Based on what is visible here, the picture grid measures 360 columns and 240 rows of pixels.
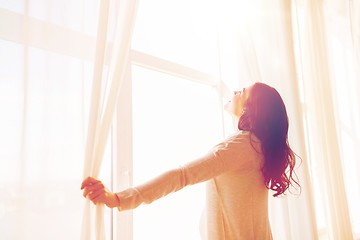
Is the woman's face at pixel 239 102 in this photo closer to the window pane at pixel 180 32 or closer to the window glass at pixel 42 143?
the window pane at pixel 180 32

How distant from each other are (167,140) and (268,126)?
638mm

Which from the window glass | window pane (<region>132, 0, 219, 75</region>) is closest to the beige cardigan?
the window glass

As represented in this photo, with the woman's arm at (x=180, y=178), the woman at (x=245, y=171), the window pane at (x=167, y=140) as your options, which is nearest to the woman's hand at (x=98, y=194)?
the woman's arm at (x=180, y=178)

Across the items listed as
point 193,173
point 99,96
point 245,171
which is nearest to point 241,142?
point 245,171

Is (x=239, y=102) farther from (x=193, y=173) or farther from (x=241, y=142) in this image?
(x=193, y=173)

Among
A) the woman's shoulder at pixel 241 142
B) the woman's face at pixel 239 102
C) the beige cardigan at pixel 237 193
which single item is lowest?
the beige cardigan at pixel 237 193

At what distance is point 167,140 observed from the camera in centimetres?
164

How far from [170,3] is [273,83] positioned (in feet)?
2.94

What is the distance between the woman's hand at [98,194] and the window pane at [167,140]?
59cm

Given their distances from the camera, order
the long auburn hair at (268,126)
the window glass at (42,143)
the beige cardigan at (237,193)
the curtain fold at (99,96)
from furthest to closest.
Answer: the long auburn hair at (268,126)
the beige cardigan at (237,193)
the curtain fold at (99,96)
the window glass at (42,143)

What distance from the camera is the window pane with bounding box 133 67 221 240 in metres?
1.50

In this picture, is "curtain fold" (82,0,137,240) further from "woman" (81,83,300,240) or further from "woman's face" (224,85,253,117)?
"woman's face" (224,85,253,117)

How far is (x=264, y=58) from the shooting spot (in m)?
1.96

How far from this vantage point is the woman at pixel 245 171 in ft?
3.24
